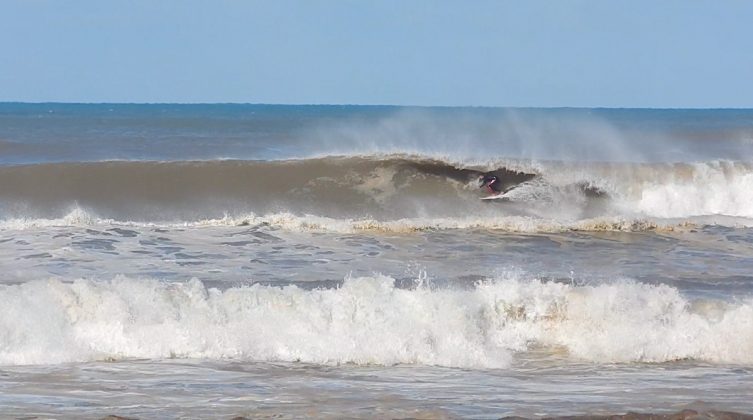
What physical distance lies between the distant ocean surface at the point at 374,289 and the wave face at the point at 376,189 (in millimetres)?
63

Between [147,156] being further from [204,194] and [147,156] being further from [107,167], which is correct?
[204,194]

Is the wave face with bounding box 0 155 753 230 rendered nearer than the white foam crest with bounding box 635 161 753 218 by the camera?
Yes

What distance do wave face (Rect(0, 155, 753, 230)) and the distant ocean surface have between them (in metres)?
0.06

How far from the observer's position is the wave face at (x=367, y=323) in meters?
9.09

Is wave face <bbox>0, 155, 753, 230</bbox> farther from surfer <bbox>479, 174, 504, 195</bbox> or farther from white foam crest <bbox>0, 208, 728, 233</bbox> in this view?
white foam crest <bbox>0, 208, 728, 233</bbox>

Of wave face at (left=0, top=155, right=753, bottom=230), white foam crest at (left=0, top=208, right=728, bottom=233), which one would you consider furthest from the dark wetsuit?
white foam crest at (left=0, top=208, right=728, bottom=233)

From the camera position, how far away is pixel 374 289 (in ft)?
32.8

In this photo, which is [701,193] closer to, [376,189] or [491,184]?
[491,184]

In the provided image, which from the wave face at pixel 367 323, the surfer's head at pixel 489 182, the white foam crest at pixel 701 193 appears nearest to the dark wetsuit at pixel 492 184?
the surfer's head at pixel 489 182

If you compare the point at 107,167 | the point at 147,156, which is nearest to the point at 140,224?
the point at 107,167

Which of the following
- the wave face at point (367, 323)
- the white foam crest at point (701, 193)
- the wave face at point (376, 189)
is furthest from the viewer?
the white foam crest at point (701, 193)

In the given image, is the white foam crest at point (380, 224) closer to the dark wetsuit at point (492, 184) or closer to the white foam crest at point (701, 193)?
the dark wetsuit at point (492, 184)

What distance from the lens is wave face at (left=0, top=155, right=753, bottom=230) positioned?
1995 centimetres

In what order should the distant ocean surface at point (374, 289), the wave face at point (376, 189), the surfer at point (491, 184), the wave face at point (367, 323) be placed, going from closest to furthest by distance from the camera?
the distant ocean surface at point (374, 289) → the wave face at point (367, 323) → the wave face at point (376, 189) → the surfer at point (491, 184)
